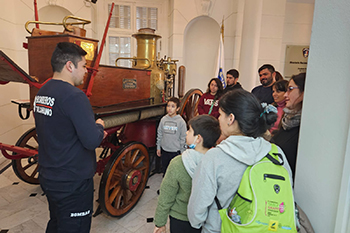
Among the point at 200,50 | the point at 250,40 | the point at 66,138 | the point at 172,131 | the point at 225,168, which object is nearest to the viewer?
the point at 225,168

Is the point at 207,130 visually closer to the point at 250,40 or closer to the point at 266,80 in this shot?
the point at 266,80

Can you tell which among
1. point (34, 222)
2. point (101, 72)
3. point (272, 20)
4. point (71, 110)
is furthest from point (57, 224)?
point (272, 20)

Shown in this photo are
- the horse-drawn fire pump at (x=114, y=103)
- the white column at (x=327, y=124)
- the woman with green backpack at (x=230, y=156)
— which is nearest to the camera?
the white column at (x=327, y=124)

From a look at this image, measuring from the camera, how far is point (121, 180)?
2.50 meters

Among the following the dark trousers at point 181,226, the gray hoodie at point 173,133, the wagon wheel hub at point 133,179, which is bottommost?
the wagon wheel hub at point 133,179

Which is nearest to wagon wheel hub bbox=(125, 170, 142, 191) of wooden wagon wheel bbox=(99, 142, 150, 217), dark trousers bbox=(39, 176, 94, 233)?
wooden wagon wheel bbox=(99, 142, 150, 217)

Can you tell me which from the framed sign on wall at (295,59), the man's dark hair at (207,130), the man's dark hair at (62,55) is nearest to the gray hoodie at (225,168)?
the man's dark hair at (207,130)

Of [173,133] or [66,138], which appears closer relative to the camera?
[66,138]

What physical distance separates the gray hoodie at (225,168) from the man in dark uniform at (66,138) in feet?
2.88

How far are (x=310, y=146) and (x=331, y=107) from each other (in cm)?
22

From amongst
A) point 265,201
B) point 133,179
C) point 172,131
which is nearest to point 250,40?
point 172,131

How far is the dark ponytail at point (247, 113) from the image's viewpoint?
3.55ft

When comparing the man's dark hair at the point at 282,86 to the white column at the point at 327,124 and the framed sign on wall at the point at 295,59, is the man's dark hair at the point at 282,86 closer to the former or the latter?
the white column at the point at 327,124

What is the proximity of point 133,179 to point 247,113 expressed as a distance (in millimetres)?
1887
